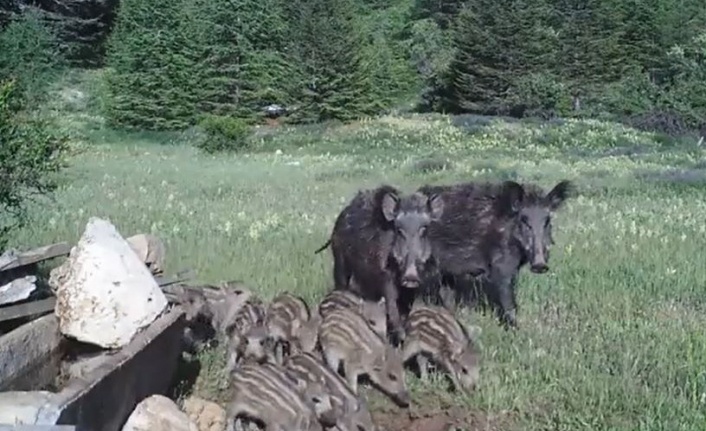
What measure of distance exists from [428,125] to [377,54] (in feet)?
44.4

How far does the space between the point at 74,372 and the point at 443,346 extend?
8.08 ft

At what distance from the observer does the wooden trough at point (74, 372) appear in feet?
15.9

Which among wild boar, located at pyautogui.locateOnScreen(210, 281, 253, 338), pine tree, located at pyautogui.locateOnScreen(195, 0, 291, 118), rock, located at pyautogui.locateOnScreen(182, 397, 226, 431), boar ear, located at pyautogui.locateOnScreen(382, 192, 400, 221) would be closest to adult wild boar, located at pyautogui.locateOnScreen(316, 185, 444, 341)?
boar ear, located at pyautogui.locateOnScreen(382, 192, 400, 221)

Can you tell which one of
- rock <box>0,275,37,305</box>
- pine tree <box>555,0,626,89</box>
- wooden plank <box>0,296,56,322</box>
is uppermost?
rock <box>0,275,37,305</box>

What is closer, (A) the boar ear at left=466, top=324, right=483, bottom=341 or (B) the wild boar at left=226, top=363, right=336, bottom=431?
(B) the wild boar at left=226, top=363, right=336, bottom=431


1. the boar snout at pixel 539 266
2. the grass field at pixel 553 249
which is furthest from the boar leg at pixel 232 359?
the boar snout at pixel 539 266

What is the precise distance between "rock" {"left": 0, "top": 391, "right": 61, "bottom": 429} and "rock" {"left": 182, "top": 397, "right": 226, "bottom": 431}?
187cm

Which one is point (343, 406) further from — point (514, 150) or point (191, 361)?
point (514, 150)

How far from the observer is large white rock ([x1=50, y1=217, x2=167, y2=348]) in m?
6.46

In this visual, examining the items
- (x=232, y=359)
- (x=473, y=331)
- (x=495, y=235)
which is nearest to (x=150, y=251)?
(x=232, y=359)

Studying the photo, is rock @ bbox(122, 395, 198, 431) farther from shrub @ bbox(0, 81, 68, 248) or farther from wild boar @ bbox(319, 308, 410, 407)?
shrub @ bbox(0, 81, 68, 248)

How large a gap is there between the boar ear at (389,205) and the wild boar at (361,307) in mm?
668

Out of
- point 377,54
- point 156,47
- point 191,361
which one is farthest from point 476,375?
point 377,54

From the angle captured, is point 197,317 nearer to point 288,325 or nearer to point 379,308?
point 288,325
